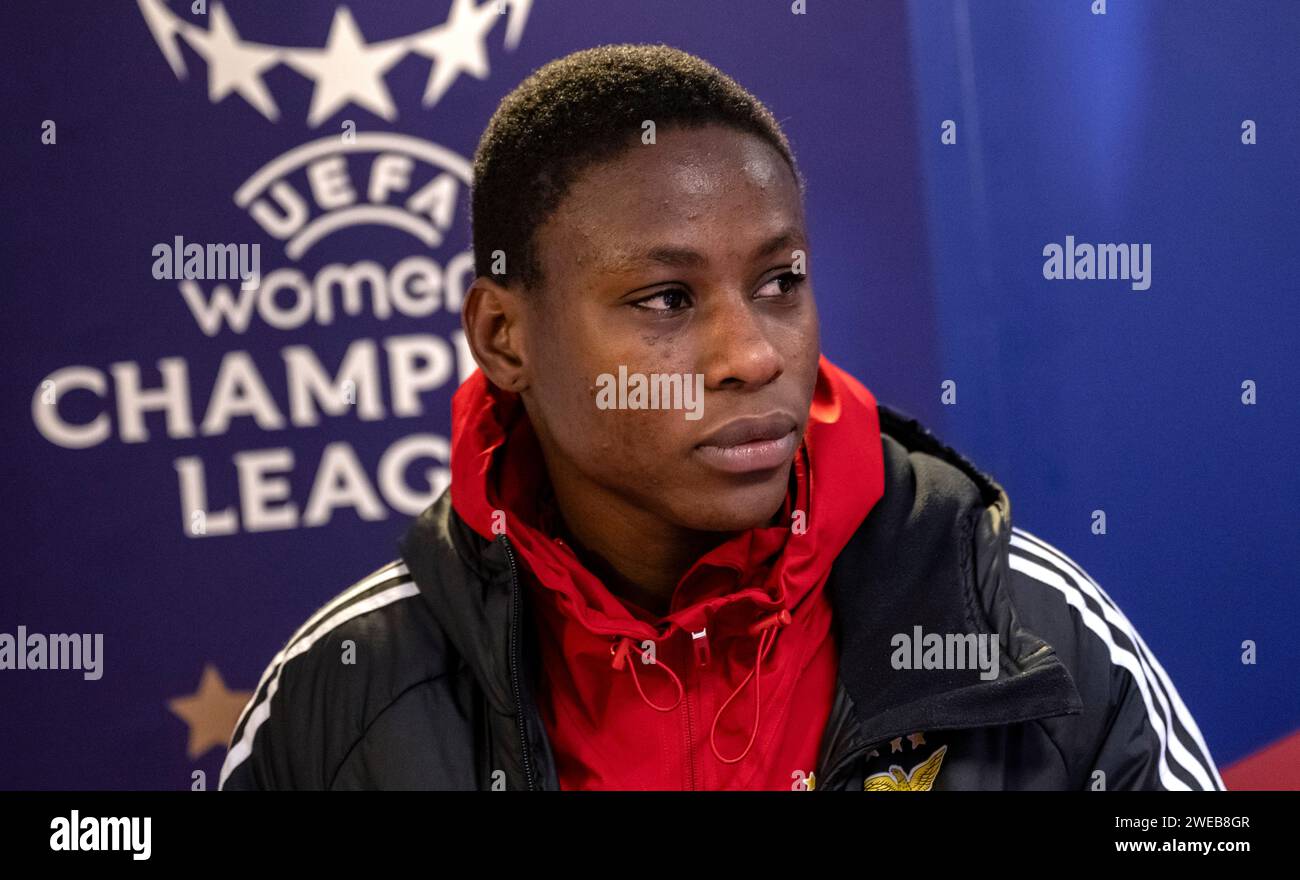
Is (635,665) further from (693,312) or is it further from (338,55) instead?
(338,55)

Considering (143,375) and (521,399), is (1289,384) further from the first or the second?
(143,375)

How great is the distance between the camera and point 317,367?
1785 mm

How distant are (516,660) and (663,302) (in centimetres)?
42

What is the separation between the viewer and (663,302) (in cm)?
140

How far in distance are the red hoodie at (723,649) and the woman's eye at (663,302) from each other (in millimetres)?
203

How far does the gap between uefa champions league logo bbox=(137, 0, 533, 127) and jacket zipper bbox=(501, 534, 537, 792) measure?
70 cm

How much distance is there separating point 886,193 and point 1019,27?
28 cm

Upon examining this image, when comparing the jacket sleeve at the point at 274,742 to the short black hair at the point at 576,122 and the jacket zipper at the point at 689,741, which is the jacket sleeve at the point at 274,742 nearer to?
the jacket zipper at the point at 689,741

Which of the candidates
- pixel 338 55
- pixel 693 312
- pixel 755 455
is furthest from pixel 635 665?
pixel 338 55

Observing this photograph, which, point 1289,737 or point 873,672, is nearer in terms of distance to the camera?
point 873,672

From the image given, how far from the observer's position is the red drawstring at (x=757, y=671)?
137 cm

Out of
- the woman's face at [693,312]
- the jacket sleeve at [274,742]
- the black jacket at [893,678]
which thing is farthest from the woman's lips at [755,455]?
the jacket sleeve at [274,742]
